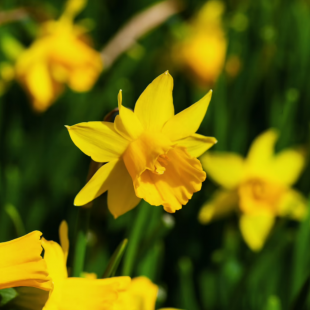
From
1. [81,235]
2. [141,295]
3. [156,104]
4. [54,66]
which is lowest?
[141,295]

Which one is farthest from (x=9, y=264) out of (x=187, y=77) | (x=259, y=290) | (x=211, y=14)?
(x=211, y=14)

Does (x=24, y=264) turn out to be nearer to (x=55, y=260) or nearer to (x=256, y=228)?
(x=55, y=260)

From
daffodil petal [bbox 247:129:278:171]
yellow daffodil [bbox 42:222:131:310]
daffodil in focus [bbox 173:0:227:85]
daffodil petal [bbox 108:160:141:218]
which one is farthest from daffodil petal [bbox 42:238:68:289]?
daffodil in focus [bbox 173:0:227:85]

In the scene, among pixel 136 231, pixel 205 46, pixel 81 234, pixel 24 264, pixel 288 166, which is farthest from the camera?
pixel 205 46

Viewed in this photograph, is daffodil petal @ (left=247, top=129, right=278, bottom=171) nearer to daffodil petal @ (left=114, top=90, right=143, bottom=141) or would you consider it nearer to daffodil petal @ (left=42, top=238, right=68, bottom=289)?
daffodil petal @ (left=114, top=90, right=143, bottom=141)

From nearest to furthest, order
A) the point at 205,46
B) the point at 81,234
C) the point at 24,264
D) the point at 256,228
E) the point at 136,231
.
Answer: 1. the point at 24,264
2. the point at 81,234
3. the point at 136,231
4. the point at 256,228
5. the point at 205,46

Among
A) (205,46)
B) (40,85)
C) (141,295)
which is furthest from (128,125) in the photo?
(205,46)
